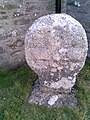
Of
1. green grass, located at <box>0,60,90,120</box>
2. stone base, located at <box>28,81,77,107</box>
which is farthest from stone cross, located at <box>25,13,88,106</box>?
green grass, located at <box>0,60,90,120</box>

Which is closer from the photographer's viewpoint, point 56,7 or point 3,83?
point 3,83

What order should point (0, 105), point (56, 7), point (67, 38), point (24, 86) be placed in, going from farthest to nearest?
point (56, 7), point (24, 86), point (0, 105), point (67, 38)

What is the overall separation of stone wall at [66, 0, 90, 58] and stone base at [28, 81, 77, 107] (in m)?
2.12

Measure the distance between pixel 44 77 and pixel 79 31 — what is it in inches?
32.8

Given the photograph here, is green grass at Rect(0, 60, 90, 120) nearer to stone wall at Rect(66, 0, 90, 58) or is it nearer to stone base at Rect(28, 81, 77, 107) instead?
stone base at Rect(28, 81, 77, 107)

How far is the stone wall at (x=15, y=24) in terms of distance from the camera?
15.8 feet

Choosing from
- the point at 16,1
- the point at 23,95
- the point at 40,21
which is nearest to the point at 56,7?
the point at 16,1

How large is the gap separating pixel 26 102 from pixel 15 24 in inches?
66.0

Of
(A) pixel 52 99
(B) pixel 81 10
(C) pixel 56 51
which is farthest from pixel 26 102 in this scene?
(B) pixel 81 10

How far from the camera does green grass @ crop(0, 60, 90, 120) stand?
3730 mm

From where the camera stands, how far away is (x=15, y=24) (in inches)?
198

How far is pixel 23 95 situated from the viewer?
13.6 feet

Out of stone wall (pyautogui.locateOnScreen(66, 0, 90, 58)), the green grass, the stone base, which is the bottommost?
the green grass

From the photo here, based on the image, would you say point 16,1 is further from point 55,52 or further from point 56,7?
point 55,52
